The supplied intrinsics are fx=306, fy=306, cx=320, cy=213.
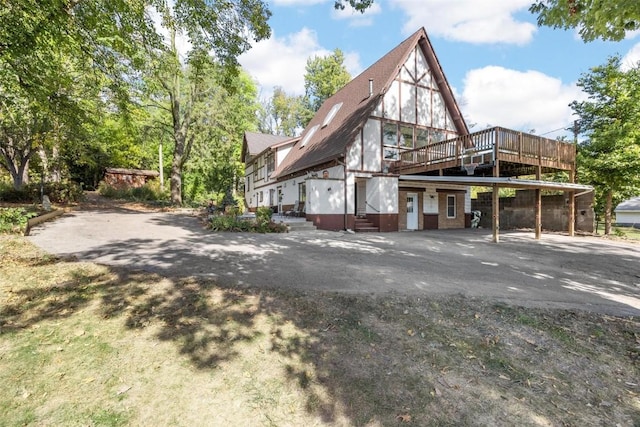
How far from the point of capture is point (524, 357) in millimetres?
3713

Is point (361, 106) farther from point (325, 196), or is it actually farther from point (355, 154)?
point (325, 196)

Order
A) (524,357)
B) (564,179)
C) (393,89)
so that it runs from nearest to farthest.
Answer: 1. (524,357)
2. (393,89)
3. (564,179)

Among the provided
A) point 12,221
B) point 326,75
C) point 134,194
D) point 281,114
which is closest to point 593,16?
point 12,221

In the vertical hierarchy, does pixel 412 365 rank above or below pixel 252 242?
below

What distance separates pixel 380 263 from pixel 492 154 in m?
7.33

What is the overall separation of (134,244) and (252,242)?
3238mm

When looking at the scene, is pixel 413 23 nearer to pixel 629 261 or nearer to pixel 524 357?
pixel 629 261

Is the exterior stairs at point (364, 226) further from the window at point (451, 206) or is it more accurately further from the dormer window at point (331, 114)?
the dormer window at point (331, 114)

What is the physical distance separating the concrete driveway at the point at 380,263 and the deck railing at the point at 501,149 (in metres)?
3.63

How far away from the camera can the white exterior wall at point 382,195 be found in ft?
50.0

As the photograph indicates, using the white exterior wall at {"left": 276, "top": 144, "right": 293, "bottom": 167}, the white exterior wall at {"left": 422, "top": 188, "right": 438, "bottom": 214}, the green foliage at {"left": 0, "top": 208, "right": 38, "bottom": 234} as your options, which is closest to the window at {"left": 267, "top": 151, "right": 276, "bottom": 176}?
the white exterior wall at {"left": 276, "top": 144, "right": 293, "bottom": 167}

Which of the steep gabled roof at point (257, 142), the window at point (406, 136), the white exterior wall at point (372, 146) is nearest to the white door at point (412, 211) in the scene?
the window at point (406, 136)

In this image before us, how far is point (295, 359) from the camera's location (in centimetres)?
343


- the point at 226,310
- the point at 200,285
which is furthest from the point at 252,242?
the point at 226,310
